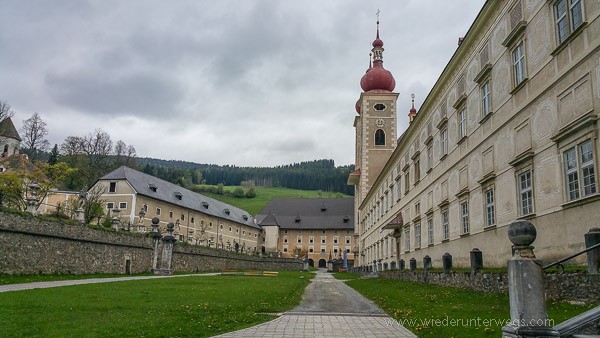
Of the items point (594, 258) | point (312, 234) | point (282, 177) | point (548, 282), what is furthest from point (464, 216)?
point (282, 177)

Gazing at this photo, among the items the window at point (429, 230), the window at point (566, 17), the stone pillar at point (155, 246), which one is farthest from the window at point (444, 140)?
the stone pillar at point (155, 246)

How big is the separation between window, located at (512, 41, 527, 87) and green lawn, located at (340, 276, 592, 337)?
7.03m

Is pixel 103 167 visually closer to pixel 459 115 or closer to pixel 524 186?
pixel 459 115

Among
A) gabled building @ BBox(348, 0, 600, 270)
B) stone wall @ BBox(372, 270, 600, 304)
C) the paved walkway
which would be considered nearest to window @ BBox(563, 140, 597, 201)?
gabled building @ BBox(348, 0, 600, 270)

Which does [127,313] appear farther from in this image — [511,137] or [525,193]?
[511,137]

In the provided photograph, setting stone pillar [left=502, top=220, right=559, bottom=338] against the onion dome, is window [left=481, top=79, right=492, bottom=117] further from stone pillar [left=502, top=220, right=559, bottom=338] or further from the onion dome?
the onion dome

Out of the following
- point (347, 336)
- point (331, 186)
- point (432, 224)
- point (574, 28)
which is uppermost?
point (331, 186)

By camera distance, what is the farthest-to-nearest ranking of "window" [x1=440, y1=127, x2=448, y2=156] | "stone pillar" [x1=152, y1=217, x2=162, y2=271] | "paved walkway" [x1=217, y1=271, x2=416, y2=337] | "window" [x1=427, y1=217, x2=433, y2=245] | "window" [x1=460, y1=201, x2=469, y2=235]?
"stone pillar" [x1=152, y1=217, x2=162, y2=271]
"window" [x1=427, y1=217, x2=433, y2=245]
"window" [x1=440, y1=127, x2=448, y2=156]
"window" [x1=460, y1=201, x2=469, y2=235]
"paved walkway" [x1=217, y1=271, x2=416, y2=337]

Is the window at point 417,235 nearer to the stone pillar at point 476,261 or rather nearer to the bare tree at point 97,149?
the stone pillar at point 476,261

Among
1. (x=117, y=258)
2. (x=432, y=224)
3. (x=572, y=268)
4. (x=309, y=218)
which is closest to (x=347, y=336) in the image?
(x=572, y=268)

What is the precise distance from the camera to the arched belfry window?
60.7m

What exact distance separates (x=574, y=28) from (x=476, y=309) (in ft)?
25.0

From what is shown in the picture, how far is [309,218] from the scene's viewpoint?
106 metres

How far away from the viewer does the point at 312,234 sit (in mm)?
104188
